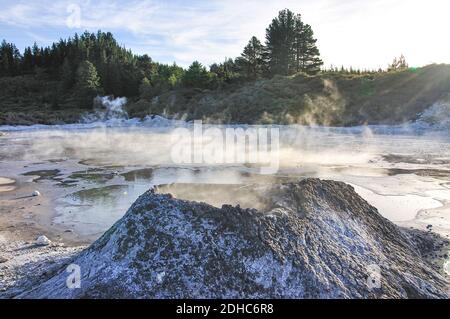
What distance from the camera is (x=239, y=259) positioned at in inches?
147

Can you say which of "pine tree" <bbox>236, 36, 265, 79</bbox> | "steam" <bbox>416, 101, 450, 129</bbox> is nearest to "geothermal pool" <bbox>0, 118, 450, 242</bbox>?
"steam" <bbox>416, 101, 450, 129</bbox>

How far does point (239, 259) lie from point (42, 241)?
4248 millimetres

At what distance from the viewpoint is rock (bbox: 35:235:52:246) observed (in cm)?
658

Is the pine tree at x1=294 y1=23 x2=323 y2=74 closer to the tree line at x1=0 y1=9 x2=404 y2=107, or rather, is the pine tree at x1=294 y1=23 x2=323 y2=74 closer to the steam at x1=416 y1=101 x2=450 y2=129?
the tree line at x1=0 y1=9 x2=404 y2=107

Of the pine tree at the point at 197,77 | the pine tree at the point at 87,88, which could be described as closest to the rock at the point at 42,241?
the pine tree at the point at 197,77

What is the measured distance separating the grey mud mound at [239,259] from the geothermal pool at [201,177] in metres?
0.92

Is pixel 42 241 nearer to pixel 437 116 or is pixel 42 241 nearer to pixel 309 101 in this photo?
pixel 437 116

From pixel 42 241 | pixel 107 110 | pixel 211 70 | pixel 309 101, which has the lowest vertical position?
pixel 42 241

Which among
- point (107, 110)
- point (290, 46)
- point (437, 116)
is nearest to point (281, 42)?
point (290, 46)

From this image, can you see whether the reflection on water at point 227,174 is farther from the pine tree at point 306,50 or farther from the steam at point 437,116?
the pine tree at point 306,50

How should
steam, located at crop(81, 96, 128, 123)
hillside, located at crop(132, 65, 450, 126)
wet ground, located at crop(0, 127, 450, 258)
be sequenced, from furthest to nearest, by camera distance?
steam, located at crop(81, 96, 128, 123) → hillside, located at crop(132, 65, 450, 126) → wet ground, located at crop(0, 127, 450, 258)

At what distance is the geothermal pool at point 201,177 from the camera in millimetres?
7898

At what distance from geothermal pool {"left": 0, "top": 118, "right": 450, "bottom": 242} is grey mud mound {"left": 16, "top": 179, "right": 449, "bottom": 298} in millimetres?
918

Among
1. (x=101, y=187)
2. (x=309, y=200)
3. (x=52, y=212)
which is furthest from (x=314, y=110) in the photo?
(x=309, y=200)
